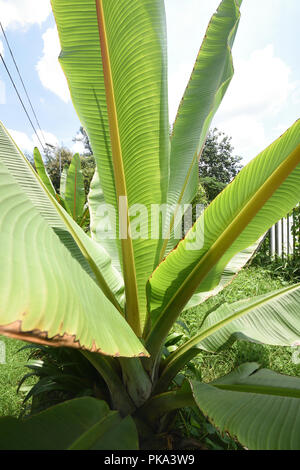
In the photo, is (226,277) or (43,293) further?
(226,277)

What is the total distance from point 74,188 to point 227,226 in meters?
2.00

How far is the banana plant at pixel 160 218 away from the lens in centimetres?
65

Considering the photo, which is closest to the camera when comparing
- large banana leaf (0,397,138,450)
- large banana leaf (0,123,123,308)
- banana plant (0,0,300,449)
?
large banana leaf (0,397,138,450)

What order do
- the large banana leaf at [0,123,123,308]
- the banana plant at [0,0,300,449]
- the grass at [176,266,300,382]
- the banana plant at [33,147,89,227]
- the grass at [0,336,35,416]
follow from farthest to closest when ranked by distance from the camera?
the banana plant at [33,147,89,227] < the grass at [176,266,300,382] < the grass at [0,336,35,416] < the large banana leaf at [0,123,123,308] < the banana plant at [0,0,300,449]

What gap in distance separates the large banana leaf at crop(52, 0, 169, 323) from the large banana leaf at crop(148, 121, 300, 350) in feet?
0.37

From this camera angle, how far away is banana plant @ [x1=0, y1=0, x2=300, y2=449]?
2.15 ft

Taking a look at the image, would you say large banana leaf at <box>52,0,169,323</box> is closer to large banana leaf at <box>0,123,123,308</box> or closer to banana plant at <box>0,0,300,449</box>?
banana plant at <box>0,0,300,449</box>

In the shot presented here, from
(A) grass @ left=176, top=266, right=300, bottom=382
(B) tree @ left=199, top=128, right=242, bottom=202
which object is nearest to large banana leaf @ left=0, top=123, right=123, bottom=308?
(A) grass @ left=176, top=266, right=300, bottom=382

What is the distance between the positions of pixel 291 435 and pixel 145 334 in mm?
524

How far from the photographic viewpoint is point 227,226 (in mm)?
788

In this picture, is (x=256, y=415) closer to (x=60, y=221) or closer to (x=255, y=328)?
(x=255, y=328)

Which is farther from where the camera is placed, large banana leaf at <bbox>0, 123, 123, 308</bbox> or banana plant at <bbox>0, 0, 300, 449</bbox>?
large banana leaf at <bbox>0, 123, 123, 308</bbox>

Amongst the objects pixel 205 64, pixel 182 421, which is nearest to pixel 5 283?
pixel 205 64

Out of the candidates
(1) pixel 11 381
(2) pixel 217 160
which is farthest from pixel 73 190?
(2) pixel 217 160
